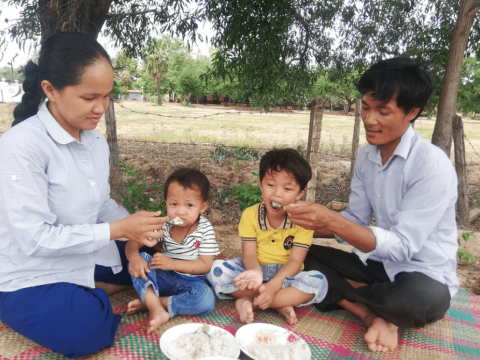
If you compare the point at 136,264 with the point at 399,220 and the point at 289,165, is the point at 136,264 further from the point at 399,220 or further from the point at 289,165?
the point at 399,220

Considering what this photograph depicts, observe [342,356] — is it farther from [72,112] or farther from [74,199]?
[72,112]

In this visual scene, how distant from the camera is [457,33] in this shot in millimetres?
3832

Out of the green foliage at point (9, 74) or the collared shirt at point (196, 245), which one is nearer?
the collared shirt at point (196, 245)

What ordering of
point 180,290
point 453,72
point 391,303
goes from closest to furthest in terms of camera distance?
point 391,303
point 180,290
point 453,72

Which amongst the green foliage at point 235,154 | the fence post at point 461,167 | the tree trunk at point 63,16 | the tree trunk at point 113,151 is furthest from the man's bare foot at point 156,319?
the green foliage at point 235,154

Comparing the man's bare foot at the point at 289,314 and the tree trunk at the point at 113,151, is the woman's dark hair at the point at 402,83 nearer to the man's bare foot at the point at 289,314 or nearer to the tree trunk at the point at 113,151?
the man's bare foot at the point at 289,314

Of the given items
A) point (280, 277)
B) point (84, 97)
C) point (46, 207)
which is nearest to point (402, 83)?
point (280, 277)

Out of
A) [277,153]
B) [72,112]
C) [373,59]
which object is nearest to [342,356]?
[277,153]

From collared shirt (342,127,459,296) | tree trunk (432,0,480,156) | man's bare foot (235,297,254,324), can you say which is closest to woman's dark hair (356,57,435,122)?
collared shirt (342,127,459,296)

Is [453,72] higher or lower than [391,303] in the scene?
higher

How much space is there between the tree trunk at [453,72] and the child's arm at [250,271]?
3.05m

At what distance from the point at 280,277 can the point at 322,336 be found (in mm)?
374

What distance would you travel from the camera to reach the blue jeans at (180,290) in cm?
200

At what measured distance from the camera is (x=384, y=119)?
1.95 metres
